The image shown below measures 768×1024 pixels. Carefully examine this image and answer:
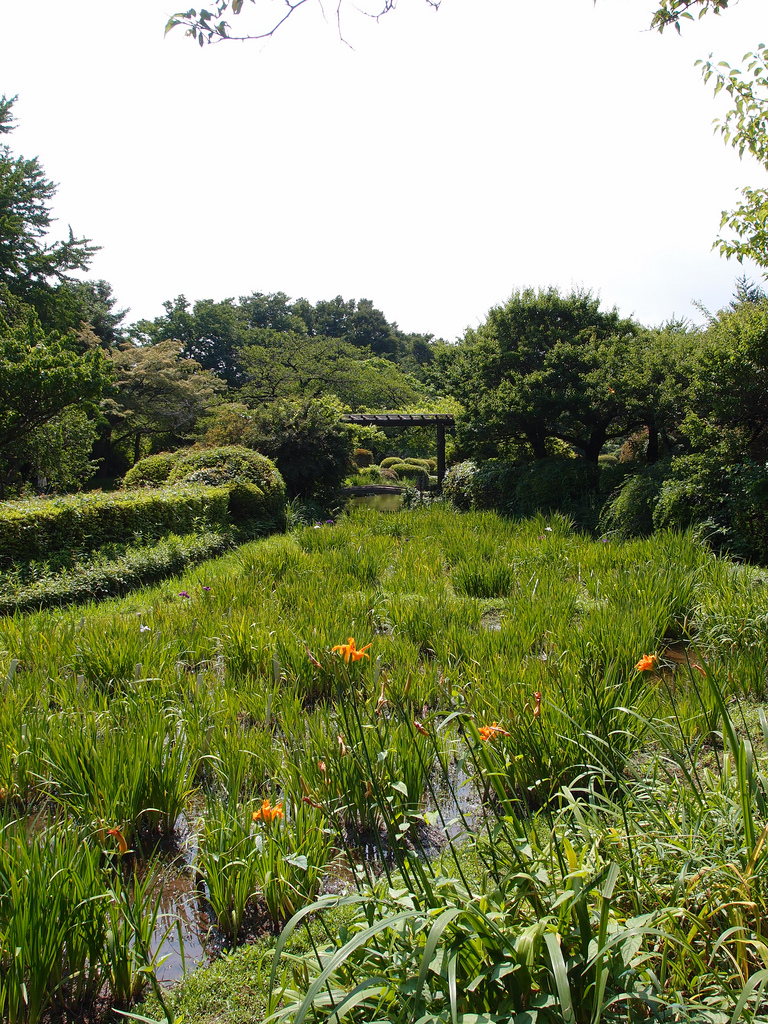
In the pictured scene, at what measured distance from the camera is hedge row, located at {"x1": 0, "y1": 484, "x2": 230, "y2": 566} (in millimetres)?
7199

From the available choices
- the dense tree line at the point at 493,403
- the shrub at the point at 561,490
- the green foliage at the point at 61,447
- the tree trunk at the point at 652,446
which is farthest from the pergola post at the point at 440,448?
the green foliage at the point at 61,447

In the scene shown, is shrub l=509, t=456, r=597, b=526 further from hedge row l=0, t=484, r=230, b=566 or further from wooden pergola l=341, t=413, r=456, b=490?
hedge row l=0, t=484, r=230, b=566

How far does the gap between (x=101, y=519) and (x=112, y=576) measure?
4.93 feet

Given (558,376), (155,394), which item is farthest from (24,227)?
(558,376)

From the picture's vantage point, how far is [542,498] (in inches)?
443

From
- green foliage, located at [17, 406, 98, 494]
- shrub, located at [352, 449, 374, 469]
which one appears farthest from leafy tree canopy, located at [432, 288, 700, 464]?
shrub, located at [352, 449, 374, 469]

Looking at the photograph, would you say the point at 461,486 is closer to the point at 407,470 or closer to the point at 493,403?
the point at 493,403


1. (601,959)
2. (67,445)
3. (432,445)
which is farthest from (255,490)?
(432,445)

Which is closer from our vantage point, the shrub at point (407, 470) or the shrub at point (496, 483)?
the shrub at point (496, 483)

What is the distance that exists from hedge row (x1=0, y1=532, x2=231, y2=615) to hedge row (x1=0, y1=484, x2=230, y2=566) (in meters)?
0.43

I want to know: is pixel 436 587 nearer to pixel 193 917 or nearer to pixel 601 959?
pixel 193 917

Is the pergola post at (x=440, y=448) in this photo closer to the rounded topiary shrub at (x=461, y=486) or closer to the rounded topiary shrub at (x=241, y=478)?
the rounded topiary shrub at (x=461, y=486)

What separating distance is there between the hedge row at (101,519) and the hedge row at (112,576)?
433mm

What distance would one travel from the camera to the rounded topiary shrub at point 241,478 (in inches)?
470
